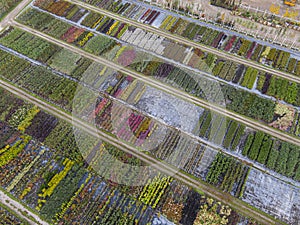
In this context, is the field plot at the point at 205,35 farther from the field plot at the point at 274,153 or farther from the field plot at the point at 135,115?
the field plot at the point at 274,153

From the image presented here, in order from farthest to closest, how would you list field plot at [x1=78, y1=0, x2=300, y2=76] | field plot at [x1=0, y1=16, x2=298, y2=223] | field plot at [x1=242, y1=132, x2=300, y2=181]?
field plot at [x1=78, y1=0, x2=300, y2=76]
field plot at [x1=0, y1=16, x2=298, y2=223]
field plot at [x1=242, y1=132, x2=300, y2=181]

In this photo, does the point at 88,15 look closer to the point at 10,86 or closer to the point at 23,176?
the point at 10,86

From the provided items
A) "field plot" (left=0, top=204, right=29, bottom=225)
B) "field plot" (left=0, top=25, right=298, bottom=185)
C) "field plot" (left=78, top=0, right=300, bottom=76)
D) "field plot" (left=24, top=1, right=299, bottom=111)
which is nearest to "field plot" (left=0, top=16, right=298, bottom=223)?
"field plot" (left=0, top=25, right=298, bottom=185)

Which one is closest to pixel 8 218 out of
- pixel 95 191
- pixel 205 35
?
pixel 95 191

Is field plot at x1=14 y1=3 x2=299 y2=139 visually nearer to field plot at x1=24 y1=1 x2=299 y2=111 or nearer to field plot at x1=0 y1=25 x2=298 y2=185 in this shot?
field plot at x1=24 y1=1 x2=299 y2=111

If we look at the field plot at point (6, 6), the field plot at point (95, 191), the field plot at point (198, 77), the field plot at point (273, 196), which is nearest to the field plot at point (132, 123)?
the field plot at point (198, 77)

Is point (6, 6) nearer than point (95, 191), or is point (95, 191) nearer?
point (95, 191)

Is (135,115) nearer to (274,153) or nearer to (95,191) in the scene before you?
(95,191)

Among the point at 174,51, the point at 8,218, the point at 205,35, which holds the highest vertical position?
the point at 205,35

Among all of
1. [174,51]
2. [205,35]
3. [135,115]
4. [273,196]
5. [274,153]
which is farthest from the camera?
[205,35]
